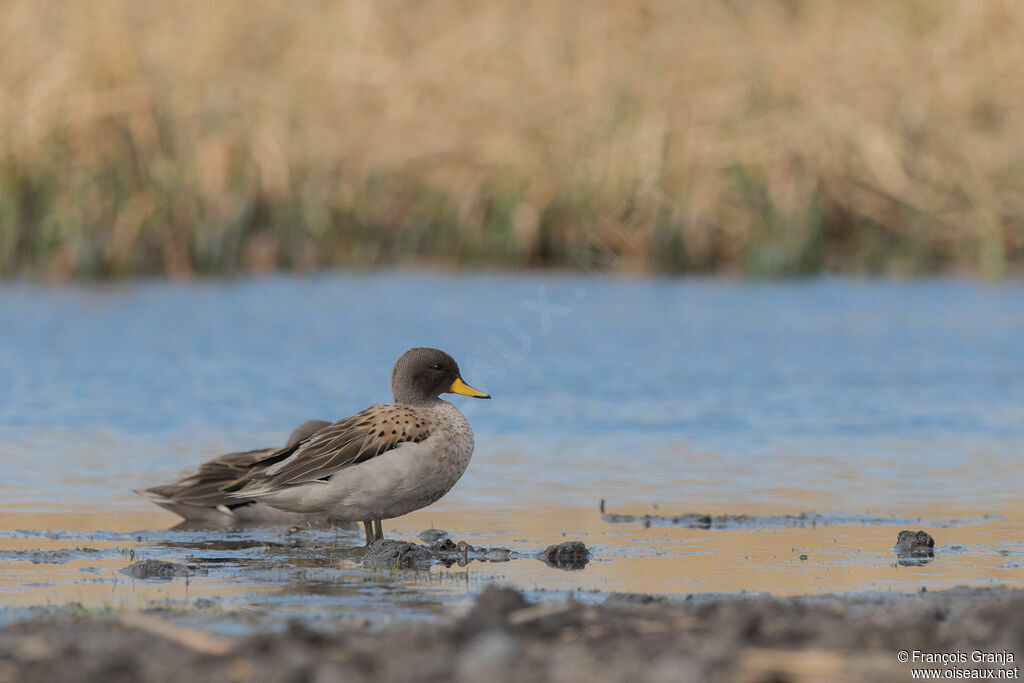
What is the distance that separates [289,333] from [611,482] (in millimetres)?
6276

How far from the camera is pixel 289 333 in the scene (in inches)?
576

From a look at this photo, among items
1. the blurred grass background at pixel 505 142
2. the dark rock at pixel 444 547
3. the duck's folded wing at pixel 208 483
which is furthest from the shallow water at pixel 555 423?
the blurred grass background at pixel 505 142

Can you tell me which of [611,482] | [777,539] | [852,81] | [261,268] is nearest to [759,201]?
[852,81]

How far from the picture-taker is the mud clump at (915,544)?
6.83 m

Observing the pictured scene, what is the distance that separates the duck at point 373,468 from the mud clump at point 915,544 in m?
1.89

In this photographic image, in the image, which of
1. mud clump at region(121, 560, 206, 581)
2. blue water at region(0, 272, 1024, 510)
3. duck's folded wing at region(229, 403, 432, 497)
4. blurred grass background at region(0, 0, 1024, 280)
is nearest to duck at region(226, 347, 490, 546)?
duck's folded wing at region(229, 403, 432, 497)

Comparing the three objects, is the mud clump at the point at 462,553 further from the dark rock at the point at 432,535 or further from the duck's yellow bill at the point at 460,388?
the duck's yellow bill at the point at 460,388

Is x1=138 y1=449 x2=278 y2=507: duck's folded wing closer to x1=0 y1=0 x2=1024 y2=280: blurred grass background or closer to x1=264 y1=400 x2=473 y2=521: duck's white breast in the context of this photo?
x1=264 y1=400 x2=473 y2=521: duck's white breast

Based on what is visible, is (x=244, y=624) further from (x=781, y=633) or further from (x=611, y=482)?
(x=611, y=482)

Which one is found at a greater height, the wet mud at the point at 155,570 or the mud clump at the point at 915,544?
the mud clump at the point at 915,544

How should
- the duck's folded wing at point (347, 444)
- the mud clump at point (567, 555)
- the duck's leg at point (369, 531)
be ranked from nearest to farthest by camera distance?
the mud clump at point (567, 555) → the duck's folded wing at point (347, 444) → the duck's leg at point (369, 531)

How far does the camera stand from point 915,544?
22.5ft

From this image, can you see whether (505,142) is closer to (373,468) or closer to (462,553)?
(373,468)

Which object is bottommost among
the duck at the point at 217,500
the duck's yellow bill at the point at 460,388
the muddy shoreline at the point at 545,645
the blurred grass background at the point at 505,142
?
the muddy shoreline at the point at 545,645
